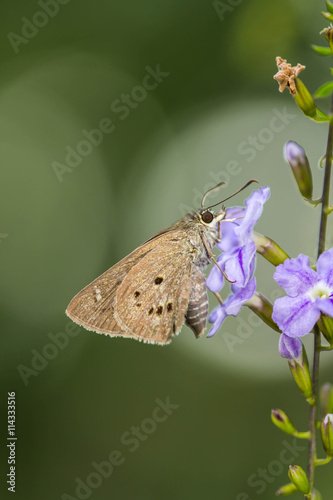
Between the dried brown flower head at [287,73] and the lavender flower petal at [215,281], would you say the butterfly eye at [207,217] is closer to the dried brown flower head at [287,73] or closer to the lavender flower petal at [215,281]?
the lavender flower petal at [215,281]

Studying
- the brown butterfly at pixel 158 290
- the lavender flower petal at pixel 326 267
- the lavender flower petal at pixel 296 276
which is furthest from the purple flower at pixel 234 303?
the brown butterfly at pixel 158 290

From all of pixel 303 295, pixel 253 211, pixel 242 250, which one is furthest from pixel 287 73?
pixel 303 295

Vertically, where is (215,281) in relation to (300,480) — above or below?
above

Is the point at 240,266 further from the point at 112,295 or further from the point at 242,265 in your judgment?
the point at 112,295

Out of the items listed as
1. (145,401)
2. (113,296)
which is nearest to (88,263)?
(145,401)

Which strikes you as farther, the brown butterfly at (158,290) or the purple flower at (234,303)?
the brown butterfly at (158,290)

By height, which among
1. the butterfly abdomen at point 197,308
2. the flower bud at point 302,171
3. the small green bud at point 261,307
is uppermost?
the flower bud at point 302,171
